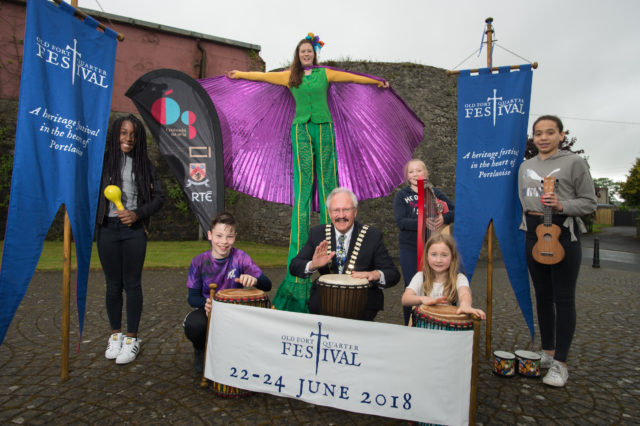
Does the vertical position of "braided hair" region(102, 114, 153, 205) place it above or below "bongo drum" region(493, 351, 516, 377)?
above

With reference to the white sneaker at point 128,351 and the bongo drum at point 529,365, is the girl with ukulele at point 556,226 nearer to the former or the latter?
the bongo drum at point 529,365

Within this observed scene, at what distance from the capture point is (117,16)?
13.6 meters

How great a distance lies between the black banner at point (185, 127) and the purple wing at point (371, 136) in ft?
4.57

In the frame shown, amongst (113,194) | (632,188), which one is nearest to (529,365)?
(113,194)

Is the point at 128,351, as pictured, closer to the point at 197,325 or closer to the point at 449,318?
the point at 197,325

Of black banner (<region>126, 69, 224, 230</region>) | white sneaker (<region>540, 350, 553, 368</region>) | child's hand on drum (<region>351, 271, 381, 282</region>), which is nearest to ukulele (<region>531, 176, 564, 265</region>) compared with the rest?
white sneaker (<region>540, 350, 553, 368</region>)

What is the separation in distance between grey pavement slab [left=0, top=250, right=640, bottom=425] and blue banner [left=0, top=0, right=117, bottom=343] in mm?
556

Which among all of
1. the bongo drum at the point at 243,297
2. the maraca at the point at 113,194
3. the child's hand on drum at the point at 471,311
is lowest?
the bongo drum at the point at 243,297

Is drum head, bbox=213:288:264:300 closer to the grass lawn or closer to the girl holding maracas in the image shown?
the girl holding maracas

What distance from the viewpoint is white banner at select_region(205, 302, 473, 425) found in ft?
6.79

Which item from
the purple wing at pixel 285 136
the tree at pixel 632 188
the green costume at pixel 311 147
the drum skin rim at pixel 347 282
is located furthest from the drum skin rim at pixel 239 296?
the tree at pixel 632 188

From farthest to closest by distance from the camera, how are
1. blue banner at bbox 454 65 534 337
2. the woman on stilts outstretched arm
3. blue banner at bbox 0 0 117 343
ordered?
the woman on stilts outstretched arm, blue banner at bbox 454 65 534 337, blue banner at bbox 0 0 117 343

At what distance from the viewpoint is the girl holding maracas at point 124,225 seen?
3109 mm

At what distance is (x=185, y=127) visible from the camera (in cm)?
356
